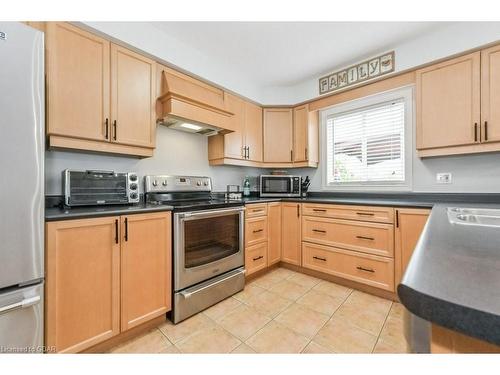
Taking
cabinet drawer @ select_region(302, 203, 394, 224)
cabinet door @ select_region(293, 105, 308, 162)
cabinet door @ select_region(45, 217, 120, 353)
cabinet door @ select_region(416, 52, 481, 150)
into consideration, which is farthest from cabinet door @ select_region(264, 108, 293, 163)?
cabinet door @ select_region(45, 217, 120, 353)

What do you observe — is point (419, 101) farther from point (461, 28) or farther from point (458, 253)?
point (458, 253)

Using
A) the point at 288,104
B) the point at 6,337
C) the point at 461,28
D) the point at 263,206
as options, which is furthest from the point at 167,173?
the point at 461,28

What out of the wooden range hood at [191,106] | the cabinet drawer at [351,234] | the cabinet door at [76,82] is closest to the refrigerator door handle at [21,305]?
the cabinet door at [76,82]

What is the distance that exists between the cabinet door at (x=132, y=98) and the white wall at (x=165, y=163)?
34 centimetres

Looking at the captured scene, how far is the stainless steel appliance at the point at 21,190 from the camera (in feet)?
3.49

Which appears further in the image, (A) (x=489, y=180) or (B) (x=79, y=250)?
(A) (x=489, y=180)

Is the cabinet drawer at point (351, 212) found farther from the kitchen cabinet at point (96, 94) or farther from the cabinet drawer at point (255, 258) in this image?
the kitchen cabinet at point (96, 94)

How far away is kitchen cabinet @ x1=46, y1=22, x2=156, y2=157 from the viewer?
149 centimetres

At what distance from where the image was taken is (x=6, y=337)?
107cm

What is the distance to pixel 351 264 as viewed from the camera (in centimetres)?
226

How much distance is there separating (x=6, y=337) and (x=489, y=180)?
3552 mm

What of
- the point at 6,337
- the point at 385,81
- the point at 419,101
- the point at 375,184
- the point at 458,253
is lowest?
the point at 6,337

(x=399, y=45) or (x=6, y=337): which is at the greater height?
(x=399, y=45)
